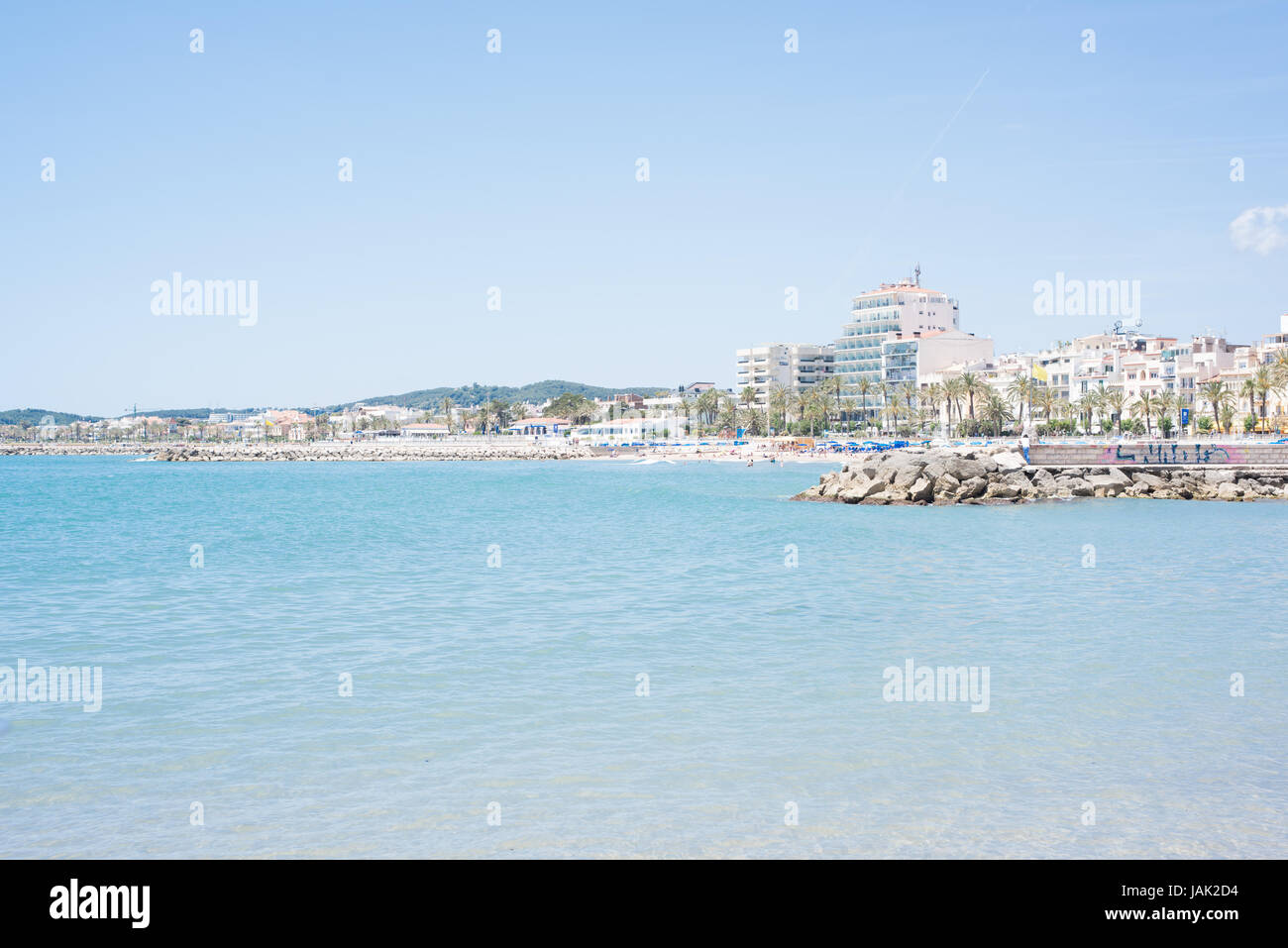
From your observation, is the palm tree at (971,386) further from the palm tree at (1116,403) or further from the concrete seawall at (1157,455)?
the concrete seawall at (1157,455)

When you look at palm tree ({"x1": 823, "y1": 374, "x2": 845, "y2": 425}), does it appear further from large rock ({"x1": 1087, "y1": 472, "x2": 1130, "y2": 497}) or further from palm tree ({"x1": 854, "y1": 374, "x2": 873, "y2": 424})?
large rock ({"x1": 1087, "y1": 472, "x2": 1130, "y2": 497})

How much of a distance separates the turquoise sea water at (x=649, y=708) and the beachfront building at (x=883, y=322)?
123 m

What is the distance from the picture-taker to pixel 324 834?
7.84 meters

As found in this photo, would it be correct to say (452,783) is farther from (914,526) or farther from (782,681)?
(914,526)

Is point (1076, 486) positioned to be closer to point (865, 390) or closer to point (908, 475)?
point (908, 475)

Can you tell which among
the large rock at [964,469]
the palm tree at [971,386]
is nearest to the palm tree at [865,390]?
the palm tree at [971,386]

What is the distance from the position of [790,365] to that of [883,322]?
20427 mm

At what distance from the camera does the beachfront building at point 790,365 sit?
540ft

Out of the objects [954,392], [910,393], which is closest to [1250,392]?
[954,392]

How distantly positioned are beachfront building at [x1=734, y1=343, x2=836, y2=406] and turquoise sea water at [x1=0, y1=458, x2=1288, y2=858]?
13745 centimetres
